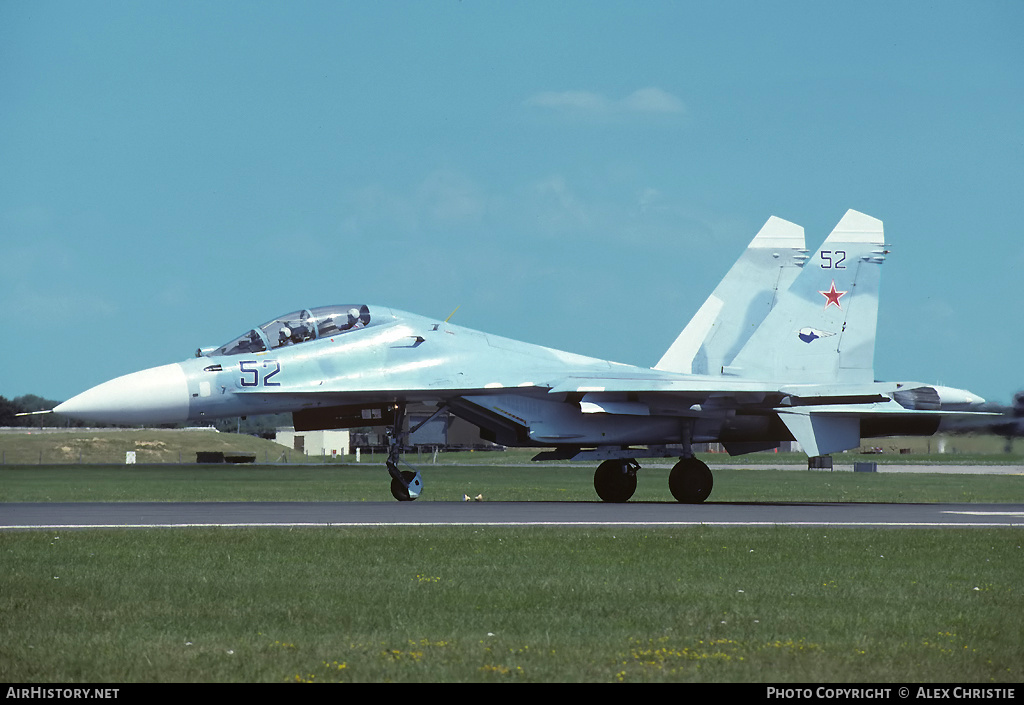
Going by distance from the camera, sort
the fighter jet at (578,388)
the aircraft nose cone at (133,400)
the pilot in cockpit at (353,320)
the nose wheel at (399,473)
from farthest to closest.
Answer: the nose wheel at (399,473) < the pilot in cockpit at (353,320) < the fighter jet at (578,388) < the aircraft nose cone at (133,400)

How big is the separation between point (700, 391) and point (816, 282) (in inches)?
176

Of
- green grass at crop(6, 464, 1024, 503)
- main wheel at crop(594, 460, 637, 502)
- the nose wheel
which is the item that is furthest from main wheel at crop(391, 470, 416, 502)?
main wheel at crop(594, 460, 637, 502)

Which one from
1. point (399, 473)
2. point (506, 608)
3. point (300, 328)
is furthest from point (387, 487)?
point (506, 608)

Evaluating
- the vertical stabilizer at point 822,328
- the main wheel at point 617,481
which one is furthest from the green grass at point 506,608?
the vertical stabilizer at point 822,328

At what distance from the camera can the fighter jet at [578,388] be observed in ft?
72.3

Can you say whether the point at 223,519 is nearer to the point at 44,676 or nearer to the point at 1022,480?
the point at 44,676

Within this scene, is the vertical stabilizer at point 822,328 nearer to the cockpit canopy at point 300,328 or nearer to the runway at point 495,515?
the runway at point 495,515

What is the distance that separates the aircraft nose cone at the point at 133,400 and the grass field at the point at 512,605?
618 cm

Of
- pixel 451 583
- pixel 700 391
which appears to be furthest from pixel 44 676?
pixel 700 391

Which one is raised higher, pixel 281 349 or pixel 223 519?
pixel 281 349

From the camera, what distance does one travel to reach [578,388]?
75.7ft

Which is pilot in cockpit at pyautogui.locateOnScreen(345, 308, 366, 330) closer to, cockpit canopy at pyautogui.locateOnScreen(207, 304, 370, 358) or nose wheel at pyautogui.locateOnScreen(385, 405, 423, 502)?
cockpit canopy at pyautogui.locateOnScreen(207, 304, 370, 358)
